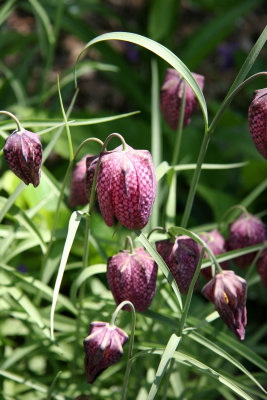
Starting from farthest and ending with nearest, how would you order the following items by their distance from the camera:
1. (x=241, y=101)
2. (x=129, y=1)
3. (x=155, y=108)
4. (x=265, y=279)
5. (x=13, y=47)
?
(x=129, y=1), (x=241, y=101), (x=13, y=47), (x=155, y=108), (x=265, y=279)

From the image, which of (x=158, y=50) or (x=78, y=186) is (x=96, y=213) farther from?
(x=158, y=50)

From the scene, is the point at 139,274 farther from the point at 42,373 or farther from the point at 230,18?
the point at 230,18

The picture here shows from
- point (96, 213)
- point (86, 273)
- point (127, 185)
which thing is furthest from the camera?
point (96, 213)

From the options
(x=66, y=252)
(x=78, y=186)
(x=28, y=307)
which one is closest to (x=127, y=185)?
(x=66, y=252)

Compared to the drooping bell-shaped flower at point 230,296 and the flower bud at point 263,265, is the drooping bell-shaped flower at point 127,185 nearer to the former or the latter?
the drooping bell-shaped flower at point 230,296

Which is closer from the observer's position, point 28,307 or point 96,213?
point 28,307

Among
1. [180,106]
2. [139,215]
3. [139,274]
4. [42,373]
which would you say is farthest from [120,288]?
[42,373]

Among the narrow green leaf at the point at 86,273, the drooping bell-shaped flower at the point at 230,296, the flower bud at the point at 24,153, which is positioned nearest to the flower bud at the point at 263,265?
the drooping bell-shaped flower at the point at 230,296
